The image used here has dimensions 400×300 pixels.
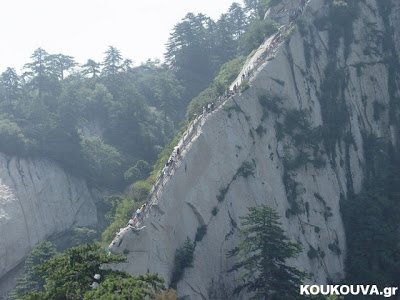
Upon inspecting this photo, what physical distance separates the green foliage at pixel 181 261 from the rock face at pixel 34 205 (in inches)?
856

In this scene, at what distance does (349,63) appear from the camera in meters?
58.1

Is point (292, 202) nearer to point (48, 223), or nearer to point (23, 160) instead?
point (48, 223)

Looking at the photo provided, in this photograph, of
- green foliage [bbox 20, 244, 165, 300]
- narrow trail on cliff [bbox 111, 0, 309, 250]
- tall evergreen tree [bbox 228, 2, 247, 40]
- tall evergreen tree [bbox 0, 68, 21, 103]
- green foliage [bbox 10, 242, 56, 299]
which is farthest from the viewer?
tall evergreen tree [bbox 228, 2, 247, 40]

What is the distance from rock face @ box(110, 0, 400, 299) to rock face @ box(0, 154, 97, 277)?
20.9 metres

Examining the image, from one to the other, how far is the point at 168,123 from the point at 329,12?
90.0ft

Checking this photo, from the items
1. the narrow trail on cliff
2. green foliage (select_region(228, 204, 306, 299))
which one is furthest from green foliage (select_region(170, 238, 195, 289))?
green foliage (select_region(228, 204, 306, 299))

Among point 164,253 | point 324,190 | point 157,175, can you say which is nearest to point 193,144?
point 157,175

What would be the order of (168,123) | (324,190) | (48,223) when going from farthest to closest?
(168,123) → (48,223) → (324,190)

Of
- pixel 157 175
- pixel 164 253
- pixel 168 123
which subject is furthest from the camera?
pixel 168 123

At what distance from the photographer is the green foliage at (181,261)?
1383 inches

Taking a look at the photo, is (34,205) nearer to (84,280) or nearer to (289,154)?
(289,154)

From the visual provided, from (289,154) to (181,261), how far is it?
17.9 m

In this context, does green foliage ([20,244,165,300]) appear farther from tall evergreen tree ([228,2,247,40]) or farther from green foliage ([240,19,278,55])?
tall evergreen tree ([228,2,247,40])

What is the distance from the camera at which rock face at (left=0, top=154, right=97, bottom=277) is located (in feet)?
162
